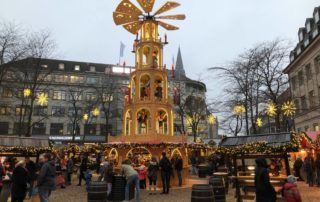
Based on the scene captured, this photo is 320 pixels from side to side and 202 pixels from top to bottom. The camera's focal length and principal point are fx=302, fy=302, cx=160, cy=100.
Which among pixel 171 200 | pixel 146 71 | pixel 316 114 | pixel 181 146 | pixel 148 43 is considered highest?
pixel 148 43

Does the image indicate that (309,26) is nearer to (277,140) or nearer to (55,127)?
(277,140)

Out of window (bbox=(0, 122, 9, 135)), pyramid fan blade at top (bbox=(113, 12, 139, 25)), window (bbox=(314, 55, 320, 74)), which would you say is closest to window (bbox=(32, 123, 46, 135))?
window (bbox=(0, 122, 9, 135))

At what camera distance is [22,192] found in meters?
11.5

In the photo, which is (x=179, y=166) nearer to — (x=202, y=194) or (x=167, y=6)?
(x=202, y=194)

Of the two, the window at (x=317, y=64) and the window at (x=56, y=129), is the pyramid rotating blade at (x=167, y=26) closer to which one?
the window at (x=317, y=64)

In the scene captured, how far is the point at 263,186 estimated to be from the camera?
793cm

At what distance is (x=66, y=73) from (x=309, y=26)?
5321 cm

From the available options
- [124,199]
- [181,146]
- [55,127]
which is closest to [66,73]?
[55,127]

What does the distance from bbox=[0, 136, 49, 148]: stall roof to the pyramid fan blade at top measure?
12.6 m

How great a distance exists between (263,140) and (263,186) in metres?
6.30

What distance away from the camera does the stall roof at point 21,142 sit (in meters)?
16.7

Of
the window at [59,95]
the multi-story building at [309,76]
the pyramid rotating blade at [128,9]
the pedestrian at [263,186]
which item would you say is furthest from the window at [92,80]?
the pedestrian at [263,186]

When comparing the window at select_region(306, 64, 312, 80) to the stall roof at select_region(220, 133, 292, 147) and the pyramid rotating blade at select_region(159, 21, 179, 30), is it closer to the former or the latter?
the pyramid rotating blade at select_region(159, 21, 179, 30)

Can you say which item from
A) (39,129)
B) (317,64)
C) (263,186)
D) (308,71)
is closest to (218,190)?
(263,186)
